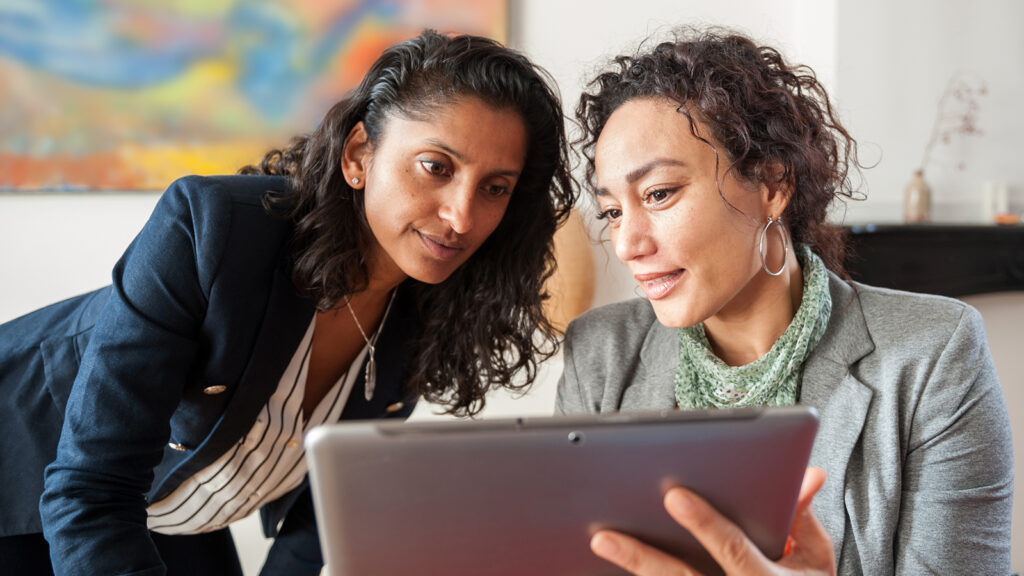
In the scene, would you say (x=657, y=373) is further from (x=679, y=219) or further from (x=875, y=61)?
(x=875, y=61)

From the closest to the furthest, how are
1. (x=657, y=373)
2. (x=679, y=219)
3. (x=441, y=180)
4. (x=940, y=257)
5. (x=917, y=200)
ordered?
(x=679, y=219), (x=441, y=180), (x=657, y=373), (x=940, y=257), (x=917, y=200)

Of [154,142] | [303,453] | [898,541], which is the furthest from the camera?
[154,142]

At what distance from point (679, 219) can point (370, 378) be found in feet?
2.18

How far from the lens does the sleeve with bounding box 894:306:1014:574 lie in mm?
1222

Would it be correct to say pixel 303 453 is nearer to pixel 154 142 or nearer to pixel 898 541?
pixel 898 541

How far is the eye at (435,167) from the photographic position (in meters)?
1.39

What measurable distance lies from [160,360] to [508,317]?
0.69 m

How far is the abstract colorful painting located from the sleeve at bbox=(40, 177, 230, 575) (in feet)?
4.86

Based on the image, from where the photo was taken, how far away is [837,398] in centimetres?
134

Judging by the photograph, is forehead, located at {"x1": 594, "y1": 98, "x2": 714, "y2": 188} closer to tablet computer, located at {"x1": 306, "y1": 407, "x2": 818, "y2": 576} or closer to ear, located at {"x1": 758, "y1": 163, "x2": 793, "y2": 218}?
ear, located at {"x1": 758, "y1": 163, "x2": 793, "y2": 218}

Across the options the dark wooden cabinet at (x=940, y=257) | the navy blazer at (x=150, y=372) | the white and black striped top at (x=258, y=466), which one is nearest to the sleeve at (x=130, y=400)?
the navy blazer at (x=150, y=372)

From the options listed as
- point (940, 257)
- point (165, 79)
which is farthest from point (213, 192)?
point (940, 257)

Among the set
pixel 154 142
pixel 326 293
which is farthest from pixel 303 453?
pixel 154 142

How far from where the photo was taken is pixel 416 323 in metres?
1.70
